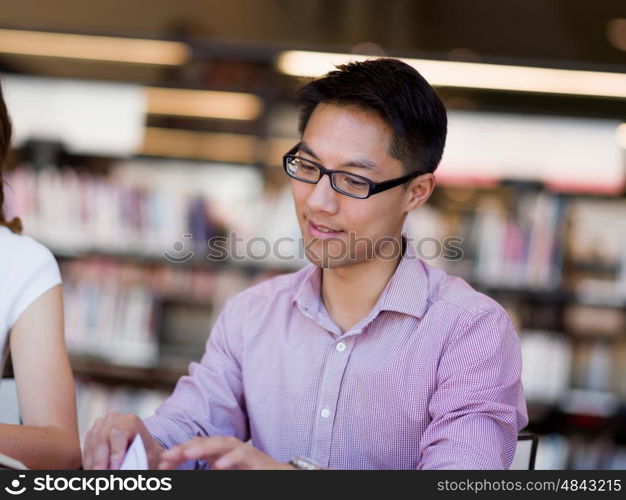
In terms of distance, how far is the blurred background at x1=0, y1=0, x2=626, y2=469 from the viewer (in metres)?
3.59

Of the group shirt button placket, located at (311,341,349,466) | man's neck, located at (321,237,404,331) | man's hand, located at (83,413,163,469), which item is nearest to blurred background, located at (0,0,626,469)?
man's neck, located at (321,237,404,331)

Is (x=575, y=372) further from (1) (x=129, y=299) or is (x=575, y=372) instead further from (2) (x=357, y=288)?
(2) (x=357, y=288)

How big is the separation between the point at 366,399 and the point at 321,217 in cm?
35

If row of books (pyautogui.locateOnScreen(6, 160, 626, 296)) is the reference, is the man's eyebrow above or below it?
above

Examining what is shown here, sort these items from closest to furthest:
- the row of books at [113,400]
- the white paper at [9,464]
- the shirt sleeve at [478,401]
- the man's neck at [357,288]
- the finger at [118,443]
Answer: the white paper at [9,464] → the finger at [118,443] → the shirt sleeve at [478,401] → the man's neck at [357,288] → the row of books at [113,400]

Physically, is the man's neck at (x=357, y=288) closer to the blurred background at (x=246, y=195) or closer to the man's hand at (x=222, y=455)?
the man's hand at (x=222, y=455)

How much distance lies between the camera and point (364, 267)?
1.63 meters

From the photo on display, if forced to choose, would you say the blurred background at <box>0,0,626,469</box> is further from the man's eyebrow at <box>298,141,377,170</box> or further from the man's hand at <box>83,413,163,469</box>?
the man's hand at <box>83,413,163,469</box>

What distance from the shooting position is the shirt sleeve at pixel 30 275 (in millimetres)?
1595

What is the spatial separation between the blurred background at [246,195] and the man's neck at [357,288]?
1.99 meters

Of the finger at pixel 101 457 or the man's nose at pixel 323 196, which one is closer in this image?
the finger at pixel 101 457

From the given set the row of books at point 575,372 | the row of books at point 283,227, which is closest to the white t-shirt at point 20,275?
the row of books at point 283,227

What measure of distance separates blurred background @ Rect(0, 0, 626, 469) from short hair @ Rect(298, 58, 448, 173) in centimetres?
189

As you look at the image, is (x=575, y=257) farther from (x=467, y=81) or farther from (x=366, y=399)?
(x=366, y=399)
